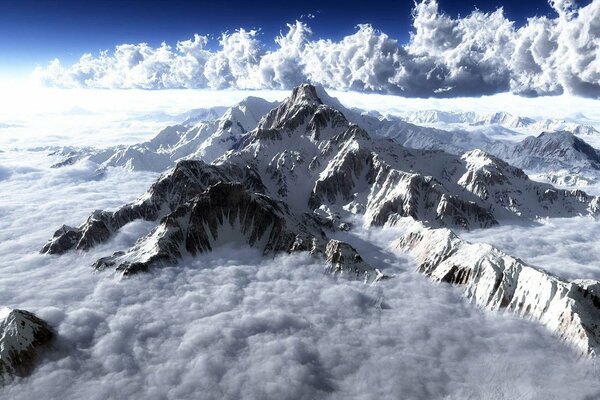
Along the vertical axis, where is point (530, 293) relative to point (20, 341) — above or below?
above

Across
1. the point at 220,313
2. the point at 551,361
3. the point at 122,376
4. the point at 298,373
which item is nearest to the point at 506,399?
the point at 551,361

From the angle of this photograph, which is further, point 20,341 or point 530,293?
point 530,293

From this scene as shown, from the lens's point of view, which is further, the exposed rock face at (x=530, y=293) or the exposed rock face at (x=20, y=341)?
the exposed rock face at (x=530, y=293)

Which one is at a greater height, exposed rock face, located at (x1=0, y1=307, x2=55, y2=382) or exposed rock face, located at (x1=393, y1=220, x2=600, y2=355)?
exposed rock face, located at (x1=393, y1=220, x2=600, y2=355)

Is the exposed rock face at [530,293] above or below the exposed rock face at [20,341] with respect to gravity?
above

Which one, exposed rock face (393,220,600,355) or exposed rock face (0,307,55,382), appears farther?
exposed rock face (393,220,600,355)
